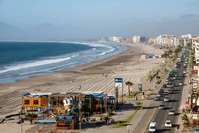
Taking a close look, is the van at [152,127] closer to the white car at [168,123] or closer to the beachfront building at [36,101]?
the white car at [168,123]

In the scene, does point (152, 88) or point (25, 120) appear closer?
point (25, 120)

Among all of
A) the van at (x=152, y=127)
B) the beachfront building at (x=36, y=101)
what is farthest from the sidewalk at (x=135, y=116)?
the beachfront building at (x=36, y=101)

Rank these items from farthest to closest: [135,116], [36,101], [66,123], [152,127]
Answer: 1. [36,101]
2. [135,116]
3. [66,123]
4. [152,127]

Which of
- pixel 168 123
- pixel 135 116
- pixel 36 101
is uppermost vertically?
pixel 36 101

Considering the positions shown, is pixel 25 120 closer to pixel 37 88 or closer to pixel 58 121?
pixel 58 121

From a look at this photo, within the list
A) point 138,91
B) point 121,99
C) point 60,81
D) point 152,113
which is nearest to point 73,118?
point 152,113

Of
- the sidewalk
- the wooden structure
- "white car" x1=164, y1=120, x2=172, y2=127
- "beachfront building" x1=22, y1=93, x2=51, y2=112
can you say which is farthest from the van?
"beachfront building" x1=22, y1=93, x2=51, y2=112

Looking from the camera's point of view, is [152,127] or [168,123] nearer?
[152,127]

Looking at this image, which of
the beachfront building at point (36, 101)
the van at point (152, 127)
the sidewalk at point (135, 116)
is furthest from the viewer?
the beachfront building at point (36, 101)

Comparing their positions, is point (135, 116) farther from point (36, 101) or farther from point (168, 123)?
point (36, 101)

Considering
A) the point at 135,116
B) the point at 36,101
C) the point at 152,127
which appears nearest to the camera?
the point at 152,127

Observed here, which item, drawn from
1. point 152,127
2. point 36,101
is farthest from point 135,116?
point 36,101
